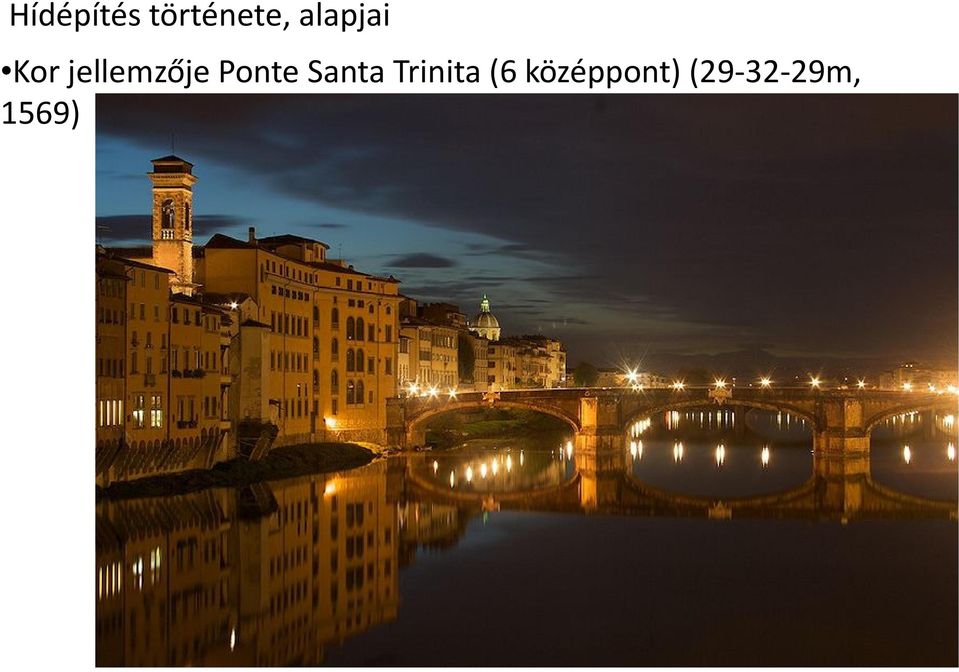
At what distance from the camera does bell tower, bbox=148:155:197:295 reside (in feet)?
155

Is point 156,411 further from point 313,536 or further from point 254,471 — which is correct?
point 313,536

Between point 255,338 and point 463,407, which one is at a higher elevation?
point 255,338

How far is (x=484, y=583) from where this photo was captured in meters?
26.1

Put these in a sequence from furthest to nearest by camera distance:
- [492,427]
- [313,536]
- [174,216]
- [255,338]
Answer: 1. [492,427]
2. [174,216]
3. [255,338]
4. [313,536]

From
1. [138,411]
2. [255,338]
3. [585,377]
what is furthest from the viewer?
[585,377]

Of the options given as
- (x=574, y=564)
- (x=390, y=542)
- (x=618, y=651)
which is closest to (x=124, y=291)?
(x=390, y=542)

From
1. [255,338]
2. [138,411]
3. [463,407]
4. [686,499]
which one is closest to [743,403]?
[463,407]

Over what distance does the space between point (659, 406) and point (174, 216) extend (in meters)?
25.4

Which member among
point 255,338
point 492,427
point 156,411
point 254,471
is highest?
point 255,338

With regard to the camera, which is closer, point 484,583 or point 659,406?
point 484,583

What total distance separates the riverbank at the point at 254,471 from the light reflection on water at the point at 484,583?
0.72 meters

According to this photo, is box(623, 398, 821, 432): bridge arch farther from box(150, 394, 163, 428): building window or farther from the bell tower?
box(150, 394, 163, 428): building window

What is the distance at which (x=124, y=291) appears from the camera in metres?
33.7

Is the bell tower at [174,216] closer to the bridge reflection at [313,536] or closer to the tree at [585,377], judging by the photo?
the bridge reflection at [313,536]
